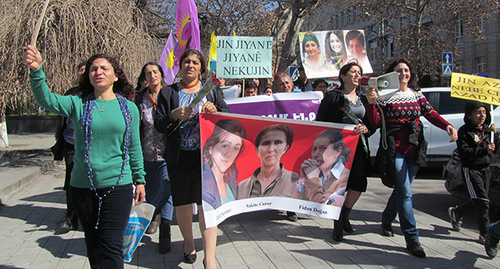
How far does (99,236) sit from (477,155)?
13.1ft

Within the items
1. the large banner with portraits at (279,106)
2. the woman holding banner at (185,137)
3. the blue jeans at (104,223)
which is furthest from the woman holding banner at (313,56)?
the blue jeans at (104,223)

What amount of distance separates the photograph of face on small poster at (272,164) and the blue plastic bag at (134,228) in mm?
491

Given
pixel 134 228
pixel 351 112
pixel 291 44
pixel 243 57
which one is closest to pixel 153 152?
pixel 134 228

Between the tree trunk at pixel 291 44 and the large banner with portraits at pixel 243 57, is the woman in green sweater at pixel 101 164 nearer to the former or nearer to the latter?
the large banner with portraits at pixel 243 57

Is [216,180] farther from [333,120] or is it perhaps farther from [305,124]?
[333,120]

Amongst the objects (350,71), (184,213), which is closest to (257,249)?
(184,213)

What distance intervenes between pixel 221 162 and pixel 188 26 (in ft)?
10.8

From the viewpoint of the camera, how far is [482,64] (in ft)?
100

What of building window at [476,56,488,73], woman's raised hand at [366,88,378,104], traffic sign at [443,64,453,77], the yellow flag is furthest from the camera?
building window at [476,56,488,73]

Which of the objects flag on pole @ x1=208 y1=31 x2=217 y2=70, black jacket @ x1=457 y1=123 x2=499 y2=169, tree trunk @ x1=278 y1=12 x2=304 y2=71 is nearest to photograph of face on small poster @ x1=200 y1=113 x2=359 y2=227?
black jacket @ x1=457 y1=123 x2=499 y2=169

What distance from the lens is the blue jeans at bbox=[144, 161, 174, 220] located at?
4.26 m

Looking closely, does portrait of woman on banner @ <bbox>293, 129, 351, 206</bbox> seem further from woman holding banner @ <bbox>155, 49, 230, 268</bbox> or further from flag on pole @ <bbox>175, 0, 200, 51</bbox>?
flag on pole @ <bbox>175, 0, 200, 51</bbox>

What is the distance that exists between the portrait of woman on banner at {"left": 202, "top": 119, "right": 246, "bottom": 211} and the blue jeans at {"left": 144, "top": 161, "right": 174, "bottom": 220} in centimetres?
101

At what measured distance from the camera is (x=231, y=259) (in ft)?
12.4
